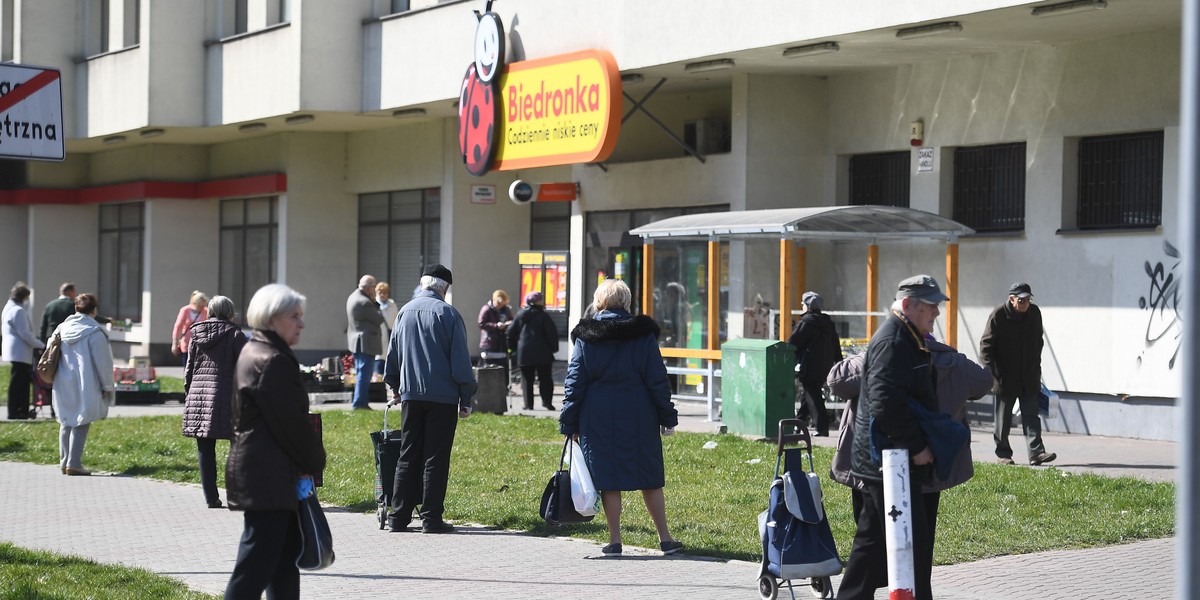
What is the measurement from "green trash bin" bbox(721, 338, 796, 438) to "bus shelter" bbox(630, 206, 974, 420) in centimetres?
199

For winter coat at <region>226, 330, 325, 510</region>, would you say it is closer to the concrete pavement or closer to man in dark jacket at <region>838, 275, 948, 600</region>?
the concrete pavement

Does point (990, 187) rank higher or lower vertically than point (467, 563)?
higher

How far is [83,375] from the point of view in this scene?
14258 mm

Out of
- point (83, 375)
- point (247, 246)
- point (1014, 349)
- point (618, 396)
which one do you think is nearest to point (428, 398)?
point (618, 396)

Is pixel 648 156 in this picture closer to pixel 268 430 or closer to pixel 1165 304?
pixel 1165 304

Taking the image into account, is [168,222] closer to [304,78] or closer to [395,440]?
[304,78]

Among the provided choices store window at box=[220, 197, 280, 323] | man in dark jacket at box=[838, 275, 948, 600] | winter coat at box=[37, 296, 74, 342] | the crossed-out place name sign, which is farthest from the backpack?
store window at box=[220, 197, 280, 323]

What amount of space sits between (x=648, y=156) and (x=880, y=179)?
16.0ft

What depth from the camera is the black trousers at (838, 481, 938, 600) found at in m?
7.14

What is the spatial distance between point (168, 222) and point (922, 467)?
30.1 metres

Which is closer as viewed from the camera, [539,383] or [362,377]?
[362,377]

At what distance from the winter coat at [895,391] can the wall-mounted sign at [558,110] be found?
1448 cm

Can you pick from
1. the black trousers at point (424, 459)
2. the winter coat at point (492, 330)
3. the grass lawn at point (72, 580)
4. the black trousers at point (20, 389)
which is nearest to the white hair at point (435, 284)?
the black trousers at point (424, 459)

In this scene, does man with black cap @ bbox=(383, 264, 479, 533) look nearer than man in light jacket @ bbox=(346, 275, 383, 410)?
Yes
